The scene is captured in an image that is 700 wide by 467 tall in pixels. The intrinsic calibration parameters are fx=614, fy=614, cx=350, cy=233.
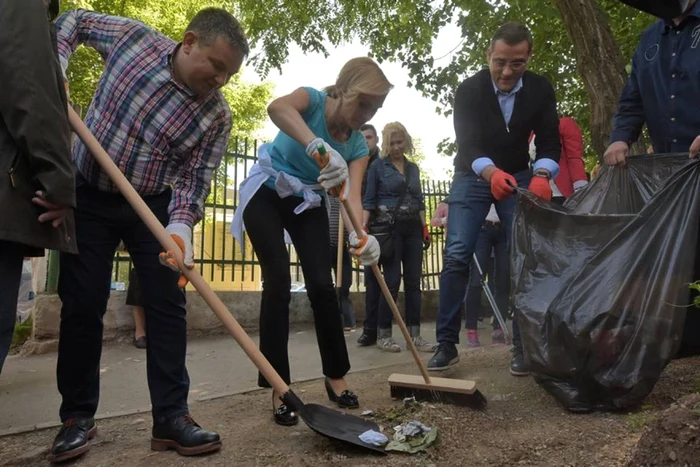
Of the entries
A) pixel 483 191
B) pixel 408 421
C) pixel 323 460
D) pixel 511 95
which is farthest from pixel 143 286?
pixel 511 95

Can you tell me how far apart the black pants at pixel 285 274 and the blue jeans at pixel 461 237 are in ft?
2.62

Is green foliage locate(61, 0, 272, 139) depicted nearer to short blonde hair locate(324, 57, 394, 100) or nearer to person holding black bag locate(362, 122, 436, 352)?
person holding black bag locate(362, 122, 436, 352)

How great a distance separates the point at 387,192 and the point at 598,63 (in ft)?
6.03

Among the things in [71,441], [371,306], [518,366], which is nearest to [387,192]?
[371,306]

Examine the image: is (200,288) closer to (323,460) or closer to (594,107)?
(323,460)

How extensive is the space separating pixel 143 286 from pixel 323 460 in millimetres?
967

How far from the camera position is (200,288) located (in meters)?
2.21

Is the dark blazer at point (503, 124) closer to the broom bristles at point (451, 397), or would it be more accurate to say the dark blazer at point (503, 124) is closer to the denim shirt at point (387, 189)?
the broom bristles at point (451, 397)

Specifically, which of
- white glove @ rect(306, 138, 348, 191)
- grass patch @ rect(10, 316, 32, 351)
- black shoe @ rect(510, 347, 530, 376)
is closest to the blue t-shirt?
white glove @ rect(306, 138, 348, 191)

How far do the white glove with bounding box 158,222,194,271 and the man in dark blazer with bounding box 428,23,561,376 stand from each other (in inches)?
64.2

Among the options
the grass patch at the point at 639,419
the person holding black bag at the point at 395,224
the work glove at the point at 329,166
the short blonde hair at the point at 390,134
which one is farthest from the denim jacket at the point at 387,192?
the grass patch at the point at 639,419

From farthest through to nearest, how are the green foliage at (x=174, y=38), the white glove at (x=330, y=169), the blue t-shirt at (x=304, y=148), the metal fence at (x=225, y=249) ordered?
1. the green foliage at (x=174, y=38)
2. the metal fence at (x=225, y=249)
3. the blue t-shirt at (x=304, y=148)
4. the white glove at (x=330, y=169)

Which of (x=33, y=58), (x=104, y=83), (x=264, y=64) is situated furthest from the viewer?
(x=264, y=64)

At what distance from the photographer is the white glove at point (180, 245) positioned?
7.14 ft
